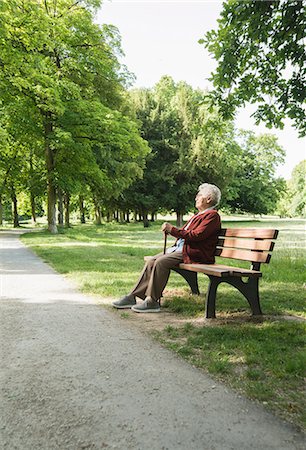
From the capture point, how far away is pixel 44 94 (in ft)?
52.3

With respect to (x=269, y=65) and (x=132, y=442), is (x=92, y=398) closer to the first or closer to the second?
(x=132, y=442)

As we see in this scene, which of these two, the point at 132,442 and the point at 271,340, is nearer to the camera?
the point at 132,442

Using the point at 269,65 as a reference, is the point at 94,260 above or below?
below

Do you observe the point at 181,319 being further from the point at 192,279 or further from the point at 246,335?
the point at 192,279

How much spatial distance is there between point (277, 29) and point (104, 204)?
3365cm

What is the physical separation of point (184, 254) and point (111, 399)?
112 inches

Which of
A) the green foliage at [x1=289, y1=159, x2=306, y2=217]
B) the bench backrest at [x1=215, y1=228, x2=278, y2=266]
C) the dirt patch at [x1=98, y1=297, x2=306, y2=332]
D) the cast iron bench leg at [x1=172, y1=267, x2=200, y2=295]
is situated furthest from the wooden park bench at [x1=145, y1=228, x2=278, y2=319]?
the green foliage at [x1=289, y1=159, x2=306, y2=217]

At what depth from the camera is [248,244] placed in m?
5.03

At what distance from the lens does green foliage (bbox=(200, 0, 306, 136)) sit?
5238mm

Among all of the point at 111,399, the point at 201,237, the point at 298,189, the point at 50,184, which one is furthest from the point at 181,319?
the point at 298,189

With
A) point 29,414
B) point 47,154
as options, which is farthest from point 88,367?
point 47,154

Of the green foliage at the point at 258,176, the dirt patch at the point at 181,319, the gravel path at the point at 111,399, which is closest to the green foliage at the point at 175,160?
the green foliage at the point at 258,176

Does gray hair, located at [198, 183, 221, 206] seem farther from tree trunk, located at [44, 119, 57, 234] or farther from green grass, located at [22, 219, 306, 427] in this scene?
tree trunk, located at [44, 119, 57, 234]

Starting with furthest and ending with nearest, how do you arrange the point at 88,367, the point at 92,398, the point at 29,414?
the point at 88,367
the point at 92,398
the point at 29,414
